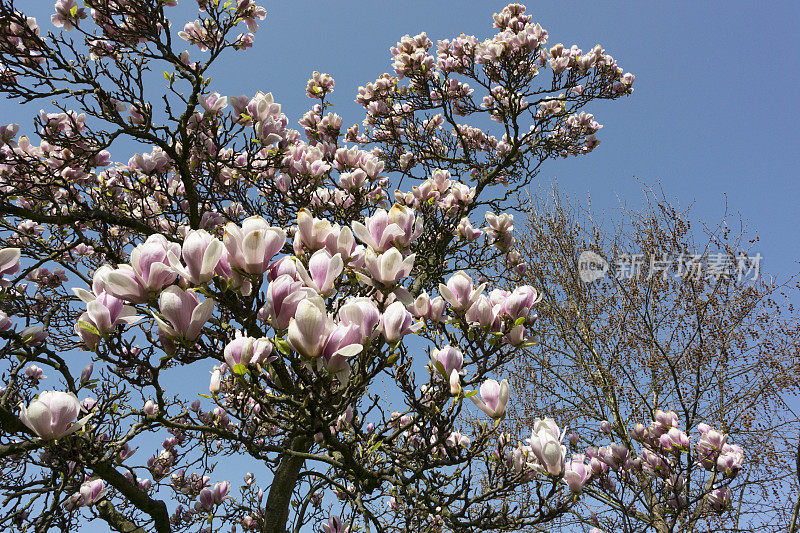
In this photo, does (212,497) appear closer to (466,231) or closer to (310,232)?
(466,231)

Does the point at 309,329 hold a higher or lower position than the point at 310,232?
lower

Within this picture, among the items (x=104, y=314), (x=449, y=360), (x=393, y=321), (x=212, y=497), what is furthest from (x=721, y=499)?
(x=212, y=497)

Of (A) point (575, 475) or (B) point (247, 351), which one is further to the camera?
(A) point (575, 475)

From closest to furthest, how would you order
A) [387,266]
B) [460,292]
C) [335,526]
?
[387,266] → [460,292] → [335,526]

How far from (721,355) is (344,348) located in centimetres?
885

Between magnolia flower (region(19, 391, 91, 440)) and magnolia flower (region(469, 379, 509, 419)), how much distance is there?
4.64 ft

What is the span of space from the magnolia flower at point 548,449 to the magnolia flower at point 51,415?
5.41 feet

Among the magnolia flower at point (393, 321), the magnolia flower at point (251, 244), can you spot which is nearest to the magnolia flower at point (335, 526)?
the magnolia flower at point (393, 321)

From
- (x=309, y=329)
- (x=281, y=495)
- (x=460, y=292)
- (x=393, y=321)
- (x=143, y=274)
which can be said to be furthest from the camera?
(x=281, y=495)

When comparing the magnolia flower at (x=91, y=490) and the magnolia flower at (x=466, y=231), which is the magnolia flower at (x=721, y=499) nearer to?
the magnolia flower at (x=466, y=231)

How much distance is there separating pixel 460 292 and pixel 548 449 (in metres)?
0.71

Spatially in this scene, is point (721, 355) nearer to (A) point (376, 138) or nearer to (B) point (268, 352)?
(A) point (376, 138)

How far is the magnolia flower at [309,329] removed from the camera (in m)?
1.20

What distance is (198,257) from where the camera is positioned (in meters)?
1.30
